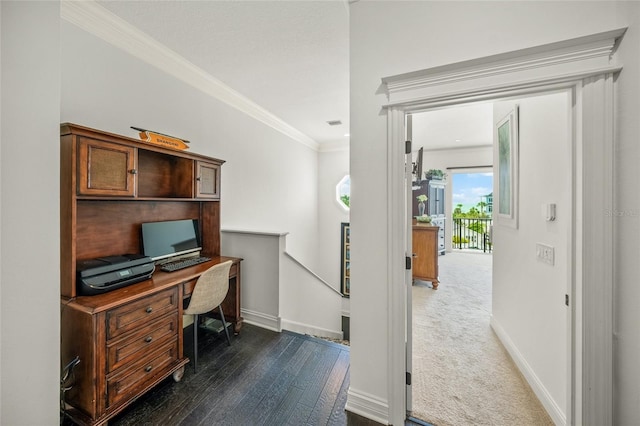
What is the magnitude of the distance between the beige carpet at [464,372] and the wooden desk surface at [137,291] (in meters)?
1.88

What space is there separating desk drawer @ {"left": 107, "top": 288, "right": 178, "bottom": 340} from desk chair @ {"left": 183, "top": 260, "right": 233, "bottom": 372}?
15 cm

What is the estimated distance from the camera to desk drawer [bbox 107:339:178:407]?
150 centimetres

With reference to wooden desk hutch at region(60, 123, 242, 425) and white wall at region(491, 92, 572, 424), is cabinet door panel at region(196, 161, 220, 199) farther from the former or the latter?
white wall at region(491, 92, 572, 424)

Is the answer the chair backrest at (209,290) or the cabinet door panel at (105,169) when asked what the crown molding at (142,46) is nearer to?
the cabinet door panel at (105,169)

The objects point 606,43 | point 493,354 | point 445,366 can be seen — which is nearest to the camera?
point 606,43

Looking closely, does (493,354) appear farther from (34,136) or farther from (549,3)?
(34,136)

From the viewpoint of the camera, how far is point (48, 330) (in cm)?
71

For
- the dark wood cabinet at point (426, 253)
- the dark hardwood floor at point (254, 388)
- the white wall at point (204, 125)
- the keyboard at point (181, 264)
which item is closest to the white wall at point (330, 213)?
the white wall at point (204, 125)

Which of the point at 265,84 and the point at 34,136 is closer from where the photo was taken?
the point at 34,136

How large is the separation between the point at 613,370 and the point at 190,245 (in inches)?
120

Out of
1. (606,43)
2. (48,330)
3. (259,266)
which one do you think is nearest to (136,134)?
(259,266)

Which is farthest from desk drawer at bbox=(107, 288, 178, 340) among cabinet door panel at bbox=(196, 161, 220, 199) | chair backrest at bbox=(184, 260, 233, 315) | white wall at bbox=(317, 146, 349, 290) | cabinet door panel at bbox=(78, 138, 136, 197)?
white wall at bbox=(317, 146, 349, 290)

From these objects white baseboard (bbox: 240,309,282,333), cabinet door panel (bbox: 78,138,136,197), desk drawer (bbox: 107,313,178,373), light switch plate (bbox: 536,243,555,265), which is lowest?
white baseboard (bbox: 240,309,282,333)

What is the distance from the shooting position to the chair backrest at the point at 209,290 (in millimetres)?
2012
